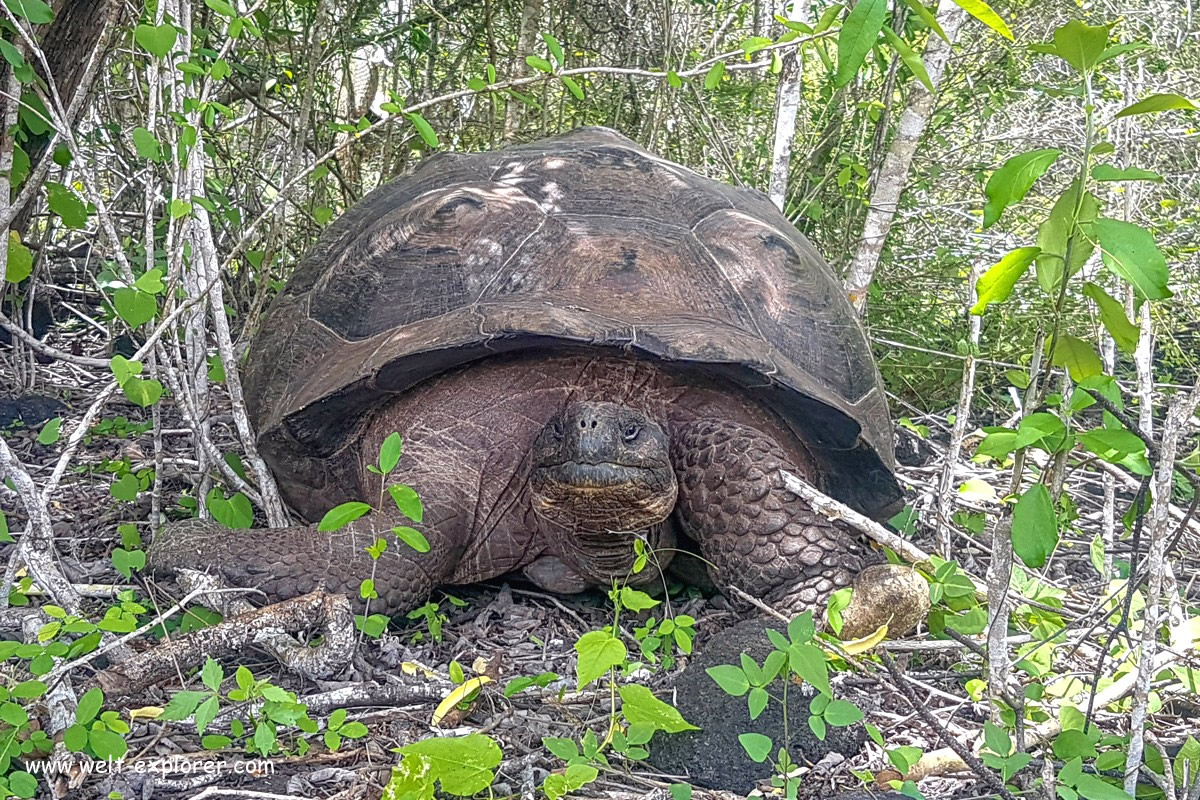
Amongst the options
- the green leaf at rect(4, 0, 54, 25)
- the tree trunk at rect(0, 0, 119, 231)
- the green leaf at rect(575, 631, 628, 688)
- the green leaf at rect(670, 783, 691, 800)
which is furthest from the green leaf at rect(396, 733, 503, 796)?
the tree trunk at rect(0, 0, 119, 231)

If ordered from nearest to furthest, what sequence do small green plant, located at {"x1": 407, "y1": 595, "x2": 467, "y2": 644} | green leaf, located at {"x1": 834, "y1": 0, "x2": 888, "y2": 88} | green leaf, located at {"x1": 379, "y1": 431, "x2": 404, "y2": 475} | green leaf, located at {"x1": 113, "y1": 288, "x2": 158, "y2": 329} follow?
green leaf, located at {"x1": 834, "y1": 0, "x2": 888, "y2": 88} < green leaf, located at {"x1": 379, "y1": 431, "x2": 404, "y2": 475} < green leaf, located at {"x1": 113, "y1": 288, "x2": 158, "y2": 329} < small green plant, located at {"x1": 407, "y1": 595, "x2": 467, "y2": 644}

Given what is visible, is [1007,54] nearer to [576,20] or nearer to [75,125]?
[576,20]

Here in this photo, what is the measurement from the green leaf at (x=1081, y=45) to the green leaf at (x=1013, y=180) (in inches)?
5.6

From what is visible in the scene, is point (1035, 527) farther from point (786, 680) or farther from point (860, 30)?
point (860, 30)

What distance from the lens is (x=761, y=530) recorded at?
8.87 ft

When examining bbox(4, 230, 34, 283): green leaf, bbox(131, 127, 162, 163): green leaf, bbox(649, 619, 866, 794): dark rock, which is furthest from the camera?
bbox(4, 230, 34, 283): green leaf

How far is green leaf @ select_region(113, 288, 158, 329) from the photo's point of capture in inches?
92.4

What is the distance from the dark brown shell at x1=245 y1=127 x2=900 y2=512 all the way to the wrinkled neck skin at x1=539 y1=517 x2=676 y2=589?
0.50 m

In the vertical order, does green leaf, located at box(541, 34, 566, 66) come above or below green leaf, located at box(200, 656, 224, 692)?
above

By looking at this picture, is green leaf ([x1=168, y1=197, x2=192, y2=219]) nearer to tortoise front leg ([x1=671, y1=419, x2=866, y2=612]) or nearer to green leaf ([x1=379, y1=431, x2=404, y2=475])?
green leaf ([x1=379, y1=431, x2=404, y2=475])

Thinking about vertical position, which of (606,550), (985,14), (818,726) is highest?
(985,14)

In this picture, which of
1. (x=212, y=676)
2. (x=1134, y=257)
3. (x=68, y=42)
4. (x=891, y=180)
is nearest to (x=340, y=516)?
(x=212, y=676)

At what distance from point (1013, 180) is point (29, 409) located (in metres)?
3.68

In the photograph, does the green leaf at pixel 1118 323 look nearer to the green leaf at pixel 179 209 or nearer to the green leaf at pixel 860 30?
the green leaf at pixel 860 30
